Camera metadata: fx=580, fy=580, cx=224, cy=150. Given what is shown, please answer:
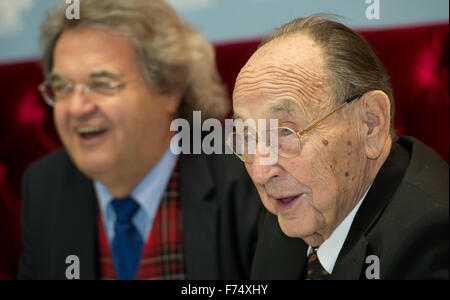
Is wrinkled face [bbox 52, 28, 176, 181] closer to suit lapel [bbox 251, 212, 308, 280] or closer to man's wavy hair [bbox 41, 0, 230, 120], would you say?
man's wavy hair [bbox 41, 0, 230, 120]

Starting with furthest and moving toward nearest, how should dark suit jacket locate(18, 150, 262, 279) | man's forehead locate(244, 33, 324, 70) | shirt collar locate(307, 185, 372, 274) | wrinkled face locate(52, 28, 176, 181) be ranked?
wrinkled face locate(52, 28, 176, 181) < dark suit jacket locate(18, 150, 262, 279) < shirt collar locate(307, 185, 372, 274) < man's forehead locate(244, 33, 324, 70)

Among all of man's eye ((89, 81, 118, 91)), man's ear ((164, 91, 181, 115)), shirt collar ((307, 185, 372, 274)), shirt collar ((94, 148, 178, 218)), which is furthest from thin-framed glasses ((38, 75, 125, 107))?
shirt collar ((307, 185, 372, 274))

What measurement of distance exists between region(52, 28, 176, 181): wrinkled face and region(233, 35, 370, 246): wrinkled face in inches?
23.3

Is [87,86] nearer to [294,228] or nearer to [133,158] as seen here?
[133,158]

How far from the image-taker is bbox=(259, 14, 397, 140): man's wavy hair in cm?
75

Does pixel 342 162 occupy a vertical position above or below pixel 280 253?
above

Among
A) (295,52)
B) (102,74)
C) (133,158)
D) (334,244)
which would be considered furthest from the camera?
(133,158)

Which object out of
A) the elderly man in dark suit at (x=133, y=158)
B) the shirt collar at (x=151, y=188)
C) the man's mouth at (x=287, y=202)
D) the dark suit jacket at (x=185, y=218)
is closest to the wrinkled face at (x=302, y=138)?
the man's mouth at (x=287, y=202)

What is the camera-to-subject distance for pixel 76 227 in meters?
1.42

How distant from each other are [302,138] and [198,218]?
597 mm

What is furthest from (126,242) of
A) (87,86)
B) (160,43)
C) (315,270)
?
(315,270)

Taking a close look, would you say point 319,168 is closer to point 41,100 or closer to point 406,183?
point 406,183

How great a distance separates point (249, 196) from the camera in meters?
1.13

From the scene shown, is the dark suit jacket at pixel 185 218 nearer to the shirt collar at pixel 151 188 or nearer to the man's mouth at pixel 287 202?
the shirt collar at pixel 151 188
